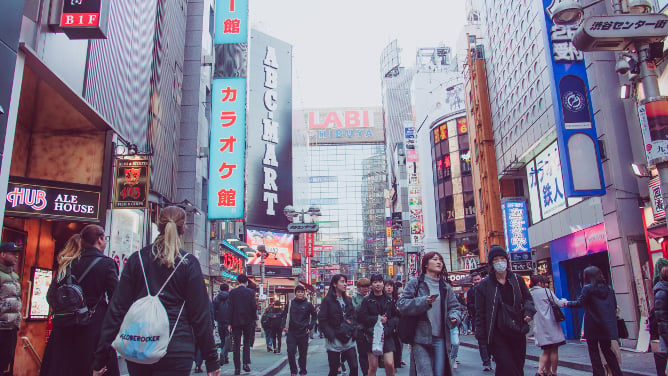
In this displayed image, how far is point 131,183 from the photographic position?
11.5m

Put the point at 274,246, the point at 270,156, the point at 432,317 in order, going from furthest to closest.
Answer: the point at 274,246 → the point at 270,156 → the point at 432,317

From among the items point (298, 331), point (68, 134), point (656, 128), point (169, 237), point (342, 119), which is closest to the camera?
point (169, 237)

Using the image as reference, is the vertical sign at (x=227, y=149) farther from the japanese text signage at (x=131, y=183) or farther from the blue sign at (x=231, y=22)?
the japanese text signage at (x=131, y=183)

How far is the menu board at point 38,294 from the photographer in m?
9.83

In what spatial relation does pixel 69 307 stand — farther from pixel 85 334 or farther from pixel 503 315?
pixel 503 315

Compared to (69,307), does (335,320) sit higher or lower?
lower

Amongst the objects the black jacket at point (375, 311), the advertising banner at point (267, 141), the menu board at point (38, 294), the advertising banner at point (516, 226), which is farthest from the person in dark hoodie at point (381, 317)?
the advertising banner at point (267, 141)

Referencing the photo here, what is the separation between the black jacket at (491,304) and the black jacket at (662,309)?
2.03 m

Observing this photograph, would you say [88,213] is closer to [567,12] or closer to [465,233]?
[567,12]

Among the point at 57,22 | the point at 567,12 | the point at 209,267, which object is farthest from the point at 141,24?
the point at 209,267

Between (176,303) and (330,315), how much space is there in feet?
16.0

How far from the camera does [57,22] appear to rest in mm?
8391

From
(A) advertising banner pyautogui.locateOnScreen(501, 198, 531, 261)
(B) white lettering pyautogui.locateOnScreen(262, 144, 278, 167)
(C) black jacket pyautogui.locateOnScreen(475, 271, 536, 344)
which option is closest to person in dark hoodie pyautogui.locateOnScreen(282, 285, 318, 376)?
(C) black jacket pyautogui.locateOnScreen(475, 271, 536, 344)

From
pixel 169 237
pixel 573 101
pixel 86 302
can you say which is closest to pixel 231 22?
pixel 573 101
